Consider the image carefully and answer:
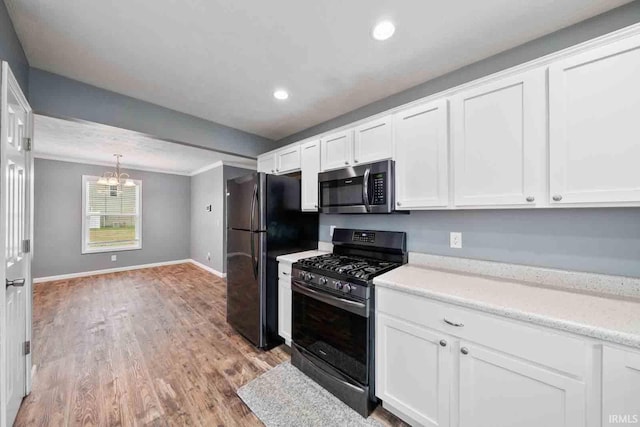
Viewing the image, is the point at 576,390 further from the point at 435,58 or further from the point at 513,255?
the point at 435,58

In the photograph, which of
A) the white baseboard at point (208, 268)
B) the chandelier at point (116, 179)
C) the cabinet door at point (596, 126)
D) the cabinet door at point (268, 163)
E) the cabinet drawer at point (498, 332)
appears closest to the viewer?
the cabinet drawer at point (498, 332)

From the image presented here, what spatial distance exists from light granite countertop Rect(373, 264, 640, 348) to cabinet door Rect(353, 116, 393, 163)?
1015mm

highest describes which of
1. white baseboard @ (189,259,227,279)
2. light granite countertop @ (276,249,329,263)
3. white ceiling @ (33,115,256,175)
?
white ceiling @ (33,115,256,175)

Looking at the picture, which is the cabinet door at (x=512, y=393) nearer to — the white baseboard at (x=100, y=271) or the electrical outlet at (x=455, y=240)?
the electrical outlet at (x=455, y=240)

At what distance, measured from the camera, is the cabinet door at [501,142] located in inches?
56.2

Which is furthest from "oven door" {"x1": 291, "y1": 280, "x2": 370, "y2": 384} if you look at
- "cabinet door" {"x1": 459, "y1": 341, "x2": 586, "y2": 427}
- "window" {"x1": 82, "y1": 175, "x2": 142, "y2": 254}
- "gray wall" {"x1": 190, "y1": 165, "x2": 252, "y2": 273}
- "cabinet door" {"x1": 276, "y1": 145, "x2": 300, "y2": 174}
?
"window" {"x1": 82, "y1": 175, "x2": 142, "y2": 254}

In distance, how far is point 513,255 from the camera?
1.74 metres

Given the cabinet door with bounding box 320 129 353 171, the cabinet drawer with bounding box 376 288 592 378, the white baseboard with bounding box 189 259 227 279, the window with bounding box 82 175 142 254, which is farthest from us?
the window with bounding box 82 175 142 254

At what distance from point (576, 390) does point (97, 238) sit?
7679 millimetres

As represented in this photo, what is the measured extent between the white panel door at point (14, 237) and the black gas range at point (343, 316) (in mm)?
1740

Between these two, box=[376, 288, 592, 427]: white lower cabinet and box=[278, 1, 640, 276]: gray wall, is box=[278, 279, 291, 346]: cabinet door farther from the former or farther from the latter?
box=[278, 1, 640, 276]: gray wall

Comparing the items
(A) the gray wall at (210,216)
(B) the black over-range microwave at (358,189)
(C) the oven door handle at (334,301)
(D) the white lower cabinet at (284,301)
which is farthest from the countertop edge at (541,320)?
(A) the gray wall at (210,216)

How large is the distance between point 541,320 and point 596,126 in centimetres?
103

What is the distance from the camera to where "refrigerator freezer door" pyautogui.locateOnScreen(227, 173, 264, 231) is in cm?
251
